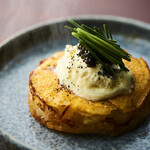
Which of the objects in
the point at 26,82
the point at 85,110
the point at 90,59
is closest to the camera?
the point at 85,110

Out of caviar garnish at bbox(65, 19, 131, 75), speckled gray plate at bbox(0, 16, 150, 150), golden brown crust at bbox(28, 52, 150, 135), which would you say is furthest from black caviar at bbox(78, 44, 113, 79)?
speckled gray plate at bbox(0, 16, 150, 150)

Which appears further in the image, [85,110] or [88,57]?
[88,57]

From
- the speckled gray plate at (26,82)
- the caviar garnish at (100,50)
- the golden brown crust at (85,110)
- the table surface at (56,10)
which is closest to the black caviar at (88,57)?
the caviar garnish at (100,50)

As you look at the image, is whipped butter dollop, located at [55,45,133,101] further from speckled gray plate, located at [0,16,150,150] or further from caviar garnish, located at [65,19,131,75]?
speckled gray plate, located at [0,16,150,150]

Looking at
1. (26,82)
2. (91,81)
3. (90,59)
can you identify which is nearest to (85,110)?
(91,81)

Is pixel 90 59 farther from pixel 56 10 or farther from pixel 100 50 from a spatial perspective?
pixel 56 10

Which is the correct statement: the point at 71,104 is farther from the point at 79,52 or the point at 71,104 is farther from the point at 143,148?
the point at 143,148
